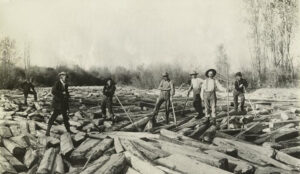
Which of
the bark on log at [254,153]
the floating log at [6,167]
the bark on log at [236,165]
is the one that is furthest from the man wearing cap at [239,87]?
the floating log at [6,167]

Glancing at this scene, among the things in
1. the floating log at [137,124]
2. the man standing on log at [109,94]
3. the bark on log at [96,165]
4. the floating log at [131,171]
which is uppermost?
the man standing on log at [109,94]

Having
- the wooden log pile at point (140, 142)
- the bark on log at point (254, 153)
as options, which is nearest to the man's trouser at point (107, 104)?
the wooden log pile at point (140, 142)

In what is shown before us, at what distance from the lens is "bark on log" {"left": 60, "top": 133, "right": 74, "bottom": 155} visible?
4.27 metres

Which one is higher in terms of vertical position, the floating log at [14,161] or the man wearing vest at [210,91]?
the man wearing vest at [210,91]

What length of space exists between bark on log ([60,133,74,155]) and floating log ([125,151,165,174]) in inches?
33.6

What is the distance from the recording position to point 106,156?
4.05 meters

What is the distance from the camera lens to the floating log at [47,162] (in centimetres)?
380

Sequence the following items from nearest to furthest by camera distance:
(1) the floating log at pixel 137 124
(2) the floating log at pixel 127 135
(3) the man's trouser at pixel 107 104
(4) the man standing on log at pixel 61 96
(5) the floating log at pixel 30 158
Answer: (5) the floating log at pixel 30 158 → (2) the floating log at pixel 127 135 → (4) the man standing on log at pixel 61 96 → (1) the floating log at pixel 137 124 → (3) the man's trouser at pixel 107 104

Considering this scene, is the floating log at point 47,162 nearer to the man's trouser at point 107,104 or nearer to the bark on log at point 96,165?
the bark on log at point 96,165

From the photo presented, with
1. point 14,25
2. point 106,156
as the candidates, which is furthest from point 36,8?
point 106,156

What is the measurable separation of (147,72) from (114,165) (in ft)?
6.80

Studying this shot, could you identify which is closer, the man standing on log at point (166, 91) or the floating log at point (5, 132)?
the floating log at point (5, 132)

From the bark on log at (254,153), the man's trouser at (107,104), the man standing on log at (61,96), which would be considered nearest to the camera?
the bark on log at (254,153)

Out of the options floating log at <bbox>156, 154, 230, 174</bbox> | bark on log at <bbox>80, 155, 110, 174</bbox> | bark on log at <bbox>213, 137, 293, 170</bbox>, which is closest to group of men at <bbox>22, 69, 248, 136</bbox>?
bark on log at <bbox>213, 137, 293, 170</bbox>
